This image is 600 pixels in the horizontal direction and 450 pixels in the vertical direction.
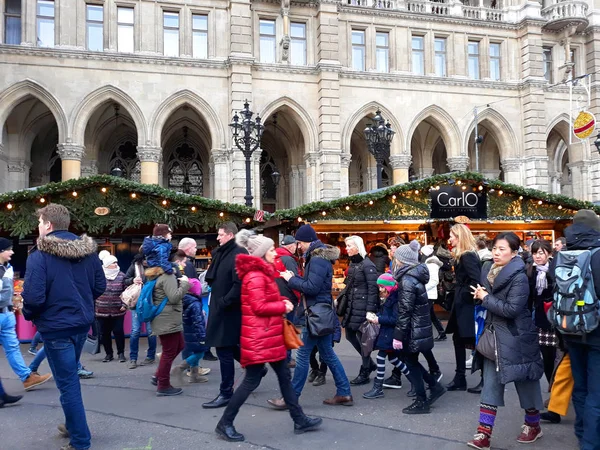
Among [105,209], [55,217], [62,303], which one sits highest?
[105,209]

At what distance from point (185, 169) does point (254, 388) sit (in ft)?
82.8

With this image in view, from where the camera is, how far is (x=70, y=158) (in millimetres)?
20031

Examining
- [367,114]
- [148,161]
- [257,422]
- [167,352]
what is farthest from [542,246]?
[367,114]

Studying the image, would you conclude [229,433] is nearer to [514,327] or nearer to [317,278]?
[317,278]

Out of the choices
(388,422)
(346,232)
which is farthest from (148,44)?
(388,422)

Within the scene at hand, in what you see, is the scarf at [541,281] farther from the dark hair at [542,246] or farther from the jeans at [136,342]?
the jeans at [136,342]

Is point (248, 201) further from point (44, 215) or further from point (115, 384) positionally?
point (44, 215)

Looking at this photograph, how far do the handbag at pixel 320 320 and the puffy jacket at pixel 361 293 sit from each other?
2.32ft

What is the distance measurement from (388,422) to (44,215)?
372cm

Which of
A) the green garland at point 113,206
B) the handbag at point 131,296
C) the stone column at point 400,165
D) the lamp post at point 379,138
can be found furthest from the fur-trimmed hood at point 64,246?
the stone column at point 400,165

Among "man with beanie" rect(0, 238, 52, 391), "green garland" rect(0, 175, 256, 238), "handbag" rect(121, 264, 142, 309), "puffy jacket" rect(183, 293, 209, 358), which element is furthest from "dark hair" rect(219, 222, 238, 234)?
"green garland" rect(0, 175, 256, 238)

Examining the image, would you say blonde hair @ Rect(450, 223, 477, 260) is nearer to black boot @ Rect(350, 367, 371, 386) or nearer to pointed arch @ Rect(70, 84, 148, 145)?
black boot @ Rect(350, 367, 371, 386)

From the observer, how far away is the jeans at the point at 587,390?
12.3ft

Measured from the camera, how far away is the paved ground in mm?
4398
